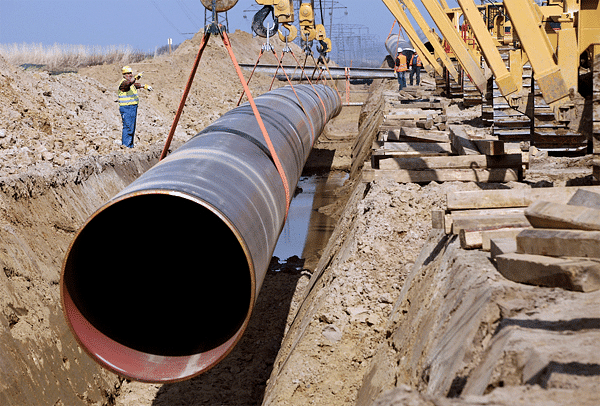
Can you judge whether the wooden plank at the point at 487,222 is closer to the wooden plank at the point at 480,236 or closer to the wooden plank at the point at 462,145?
the wooden plank at the point at 480,236

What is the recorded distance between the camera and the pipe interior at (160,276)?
423 cm

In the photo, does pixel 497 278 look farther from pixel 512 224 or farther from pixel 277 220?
pixel 277 220

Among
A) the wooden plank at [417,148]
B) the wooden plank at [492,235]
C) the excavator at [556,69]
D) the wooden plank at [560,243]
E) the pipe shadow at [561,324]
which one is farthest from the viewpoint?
the wooden plank at [417,148]

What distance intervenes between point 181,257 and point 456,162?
3.26m

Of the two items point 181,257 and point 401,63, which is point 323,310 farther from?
point 401,63

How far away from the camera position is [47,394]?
470 centimetres

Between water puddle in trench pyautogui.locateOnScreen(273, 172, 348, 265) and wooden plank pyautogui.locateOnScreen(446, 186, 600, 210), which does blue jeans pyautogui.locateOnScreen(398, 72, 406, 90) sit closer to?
water puddle in trench pyautogui.locateOnScreen(273, 172, 348, 265)

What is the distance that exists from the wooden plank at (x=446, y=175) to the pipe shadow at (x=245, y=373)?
6.66 ft

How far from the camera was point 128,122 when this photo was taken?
11.2 meters

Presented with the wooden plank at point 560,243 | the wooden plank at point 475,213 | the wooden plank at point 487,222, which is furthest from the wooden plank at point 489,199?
the wooden plank at point 560,243

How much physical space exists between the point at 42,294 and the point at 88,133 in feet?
20.5

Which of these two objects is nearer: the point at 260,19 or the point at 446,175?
the point at 446,175

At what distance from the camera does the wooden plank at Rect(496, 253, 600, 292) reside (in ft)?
8.70

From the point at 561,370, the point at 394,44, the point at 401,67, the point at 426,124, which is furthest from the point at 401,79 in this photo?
the point at 561,370
